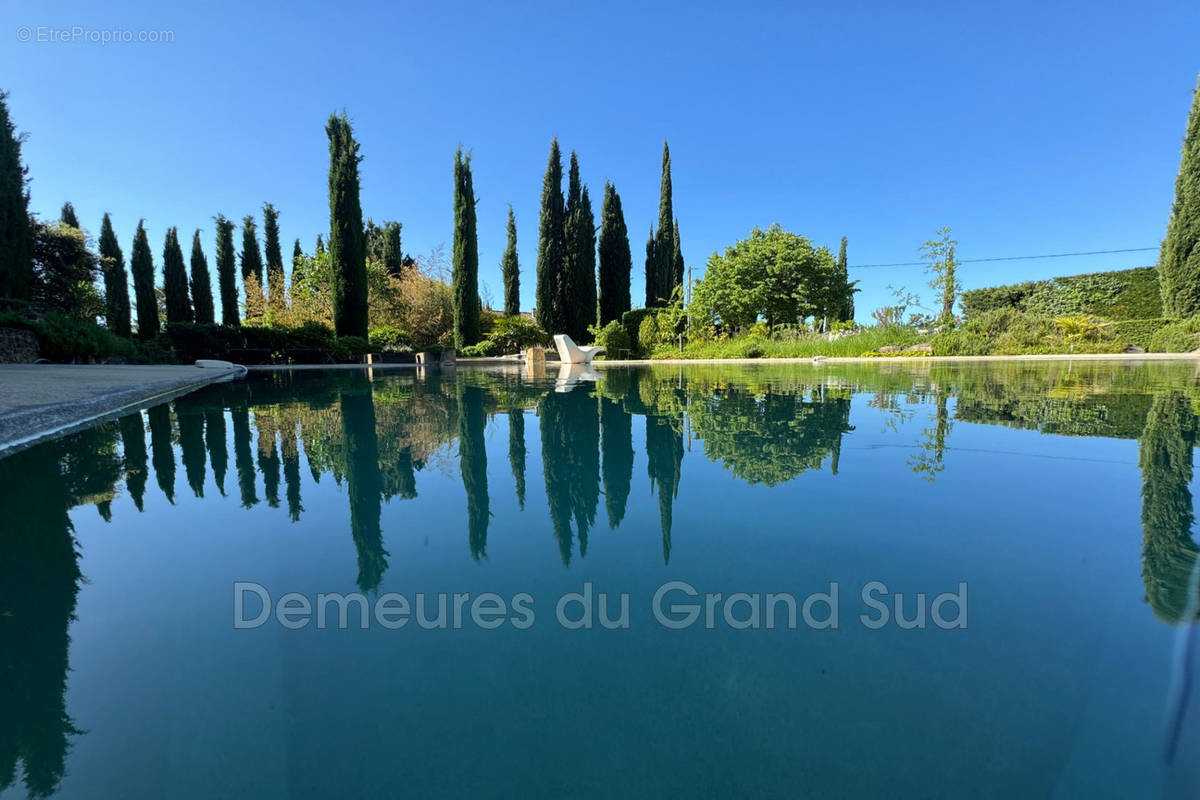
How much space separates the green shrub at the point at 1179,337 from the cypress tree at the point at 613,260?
17.1m

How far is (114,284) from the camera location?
21.4 meters

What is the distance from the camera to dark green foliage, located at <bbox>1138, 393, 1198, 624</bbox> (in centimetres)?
118

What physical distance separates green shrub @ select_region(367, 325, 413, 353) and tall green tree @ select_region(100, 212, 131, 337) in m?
11.8

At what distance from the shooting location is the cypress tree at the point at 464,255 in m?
19.5

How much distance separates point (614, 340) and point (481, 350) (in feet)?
17.1

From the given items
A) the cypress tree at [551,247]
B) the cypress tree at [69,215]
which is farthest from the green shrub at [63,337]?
the cypress tree at [69,215]

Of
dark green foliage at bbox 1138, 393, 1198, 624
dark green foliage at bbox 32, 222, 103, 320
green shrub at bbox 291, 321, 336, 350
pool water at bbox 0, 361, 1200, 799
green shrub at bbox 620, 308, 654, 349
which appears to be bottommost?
pool water at bbox 0, 361, 1200, 799

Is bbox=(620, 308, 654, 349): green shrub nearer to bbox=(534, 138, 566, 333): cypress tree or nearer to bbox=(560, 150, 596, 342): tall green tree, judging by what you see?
bbox=(560, 150, 596, 342): tall green tree

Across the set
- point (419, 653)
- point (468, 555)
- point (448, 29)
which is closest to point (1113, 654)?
point (419, 653)

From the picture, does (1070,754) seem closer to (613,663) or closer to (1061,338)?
(613,663)

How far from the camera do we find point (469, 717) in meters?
0.83

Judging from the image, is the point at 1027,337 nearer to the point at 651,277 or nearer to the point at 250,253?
the point at 651,277

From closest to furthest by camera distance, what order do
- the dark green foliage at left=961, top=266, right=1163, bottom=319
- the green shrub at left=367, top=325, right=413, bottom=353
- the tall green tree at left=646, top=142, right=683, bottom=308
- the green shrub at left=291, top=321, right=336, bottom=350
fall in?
the dark green foliage at left=961, top=266, right=1163, bottom=319
the green shrub at left=291, top=321, right=336, bottom=350
the green shrub at left=367, top=325, right=413, bottom=353
the tall green tree at left=646, top=142, right=683, bottom=308

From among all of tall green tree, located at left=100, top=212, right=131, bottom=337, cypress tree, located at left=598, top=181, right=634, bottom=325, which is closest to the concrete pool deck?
cypress tree, located at left=598, top=181, right=634, bottom=325
